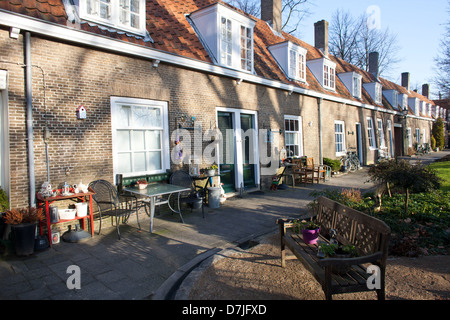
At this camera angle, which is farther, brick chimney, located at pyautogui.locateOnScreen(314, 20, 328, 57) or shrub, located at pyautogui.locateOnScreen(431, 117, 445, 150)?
shrub, located at pyautogui.locateOnScreen(431, 117, 445, 150)

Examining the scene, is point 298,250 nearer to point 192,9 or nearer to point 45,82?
point 45,82

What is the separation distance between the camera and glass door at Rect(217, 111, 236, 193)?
29.6ft

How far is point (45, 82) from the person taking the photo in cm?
538

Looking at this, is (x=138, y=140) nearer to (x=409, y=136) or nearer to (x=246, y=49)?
(x=246, y=49)

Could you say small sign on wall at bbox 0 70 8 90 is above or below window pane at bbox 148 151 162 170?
above

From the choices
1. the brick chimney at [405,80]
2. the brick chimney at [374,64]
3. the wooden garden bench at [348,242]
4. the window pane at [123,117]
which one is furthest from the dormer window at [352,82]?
the brick chimney at [405,80]

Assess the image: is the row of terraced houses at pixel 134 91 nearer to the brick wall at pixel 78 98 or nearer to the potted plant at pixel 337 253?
the brick wall at pixel 78 98

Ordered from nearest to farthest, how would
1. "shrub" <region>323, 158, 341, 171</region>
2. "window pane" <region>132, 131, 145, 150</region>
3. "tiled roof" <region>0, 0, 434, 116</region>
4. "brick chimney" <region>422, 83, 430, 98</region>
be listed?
"tiled roof" <region>0, 0, 434, 116</region>
"window pane" <region>132, 131, 145, 150</region>
"shrub" <region>323, 158, 341, 171</region>
"brick chimney" <region>422, 83, 430, 98</region>

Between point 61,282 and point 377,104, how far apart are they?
2226cm

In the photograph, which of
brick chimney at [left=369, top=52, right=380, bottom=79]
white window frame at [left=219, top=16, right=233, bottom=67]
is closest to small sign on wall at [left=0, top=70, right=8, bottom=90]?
white window frame at [left=219, top=16, right=233, bottom=67]

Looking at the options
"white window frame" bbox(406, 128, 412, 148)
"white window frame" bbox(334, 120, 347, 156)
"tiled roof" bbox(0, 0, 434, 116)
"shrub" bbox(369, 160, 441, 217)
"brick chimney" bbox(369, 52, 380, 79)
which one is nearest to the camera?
"tiled roof" bbox(0, 0, 434, 116)

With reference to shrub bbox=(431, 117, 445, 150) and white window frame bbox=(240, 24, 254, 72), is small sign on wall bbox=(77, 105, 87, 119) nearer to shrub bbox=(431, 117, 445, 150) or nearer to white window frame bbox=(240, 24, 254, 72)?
white window frame bbox=(240, 24, 254, 72)

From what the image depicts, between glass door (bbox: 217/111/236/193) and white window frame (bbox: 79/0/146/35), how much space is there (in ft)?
10.6

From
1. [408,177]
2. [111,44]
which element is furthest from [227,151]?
[408,177]
